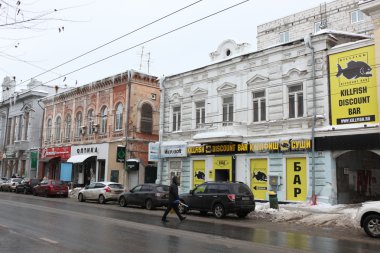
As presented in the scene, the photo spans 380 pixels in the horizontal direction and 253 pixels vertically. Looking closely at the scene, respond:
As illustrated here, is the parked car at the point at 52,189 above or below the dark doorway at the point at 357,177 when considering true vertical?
below

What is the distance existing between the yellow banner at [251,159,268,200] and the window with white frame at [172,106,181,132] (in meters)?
7.48

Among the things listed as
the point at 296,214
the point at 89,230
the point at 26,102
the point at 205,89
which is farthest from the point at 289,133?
the point at 26,102

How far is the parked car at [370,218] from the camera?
12445mm

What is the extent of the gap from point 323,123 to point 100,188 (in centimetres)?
1506

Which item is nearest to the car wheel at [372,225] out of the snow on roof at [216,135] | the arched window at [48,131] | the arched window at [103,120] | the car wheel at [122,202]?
the snow on roof at [216,135]

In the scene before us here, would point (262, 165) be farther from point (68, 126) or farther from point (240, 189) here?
point (68, 126)

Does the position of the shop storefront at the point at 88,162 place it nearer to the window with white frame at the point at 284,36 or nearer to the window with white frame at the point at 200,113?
the window with white frame at the point at 200,113

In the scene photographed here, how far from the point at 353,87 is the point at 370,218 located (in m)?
8.72

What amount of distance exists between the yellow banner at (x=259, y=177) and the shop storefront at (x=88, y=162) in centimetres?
1578

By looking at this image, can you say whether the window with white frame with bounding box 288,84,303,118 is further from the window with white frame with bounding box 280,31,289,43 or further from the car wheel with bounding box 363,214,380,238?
the window with white frame with bounding box 280,31,289,43

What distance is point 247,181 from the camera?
940 inches

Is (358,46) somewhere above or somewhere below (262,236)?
above

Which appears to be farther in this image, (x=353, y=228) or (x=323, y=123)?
(x=323, y=123)

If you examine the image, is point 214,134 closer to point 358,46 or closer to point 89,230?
point 358,46
